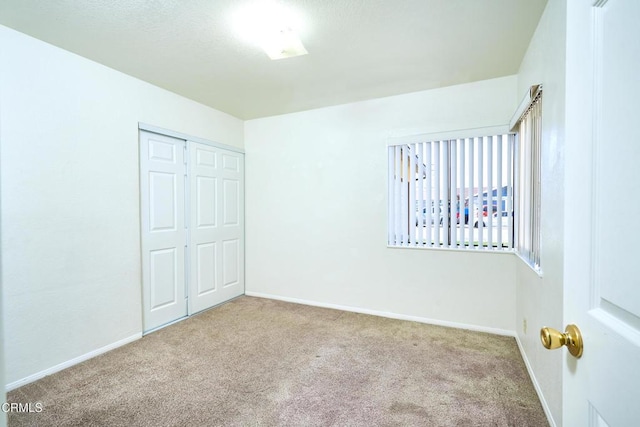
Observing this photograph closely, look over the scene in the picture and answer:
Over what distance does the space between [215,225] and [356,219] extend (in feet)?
5.84

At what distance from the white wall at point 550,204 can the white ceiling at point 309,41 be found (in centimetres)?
31

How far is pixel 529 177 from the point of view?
2240mm

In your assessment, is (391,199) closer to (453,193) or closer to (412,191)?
(412,191)

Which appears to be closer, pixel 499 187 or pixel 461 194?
pixel 499 187

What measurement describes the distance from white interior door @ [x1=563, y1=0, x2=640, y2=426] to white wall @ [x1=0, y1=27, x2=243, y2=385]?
2984 mm

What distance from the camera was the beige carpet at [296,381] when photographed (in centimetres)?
174

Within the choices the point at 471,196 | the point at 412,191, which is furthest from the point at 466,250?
the point at 412,191

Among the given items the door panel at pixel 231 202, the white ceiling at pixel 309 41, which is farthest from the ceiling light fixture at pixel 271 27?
the door panel at pixel 231 202

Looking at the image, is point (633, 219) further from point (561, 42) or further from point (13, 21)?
point (13, 21)

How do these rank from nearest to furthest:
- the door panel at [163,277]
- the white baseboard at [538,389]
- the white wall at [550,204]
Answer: the white wall at [550,204], the white baseboard at [538,389], the door panel at [163,277]

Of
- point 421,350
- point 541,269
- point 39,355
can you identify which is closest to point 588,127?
point 541,269

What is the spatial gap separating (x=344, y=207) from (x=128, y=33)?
2524mm

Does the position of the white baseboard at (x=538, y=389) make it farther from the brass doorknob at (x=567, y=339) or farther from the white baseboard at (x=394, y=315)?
the brass doorknob at (x=567, y=339)

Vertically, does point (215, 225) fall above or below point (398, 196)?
below
